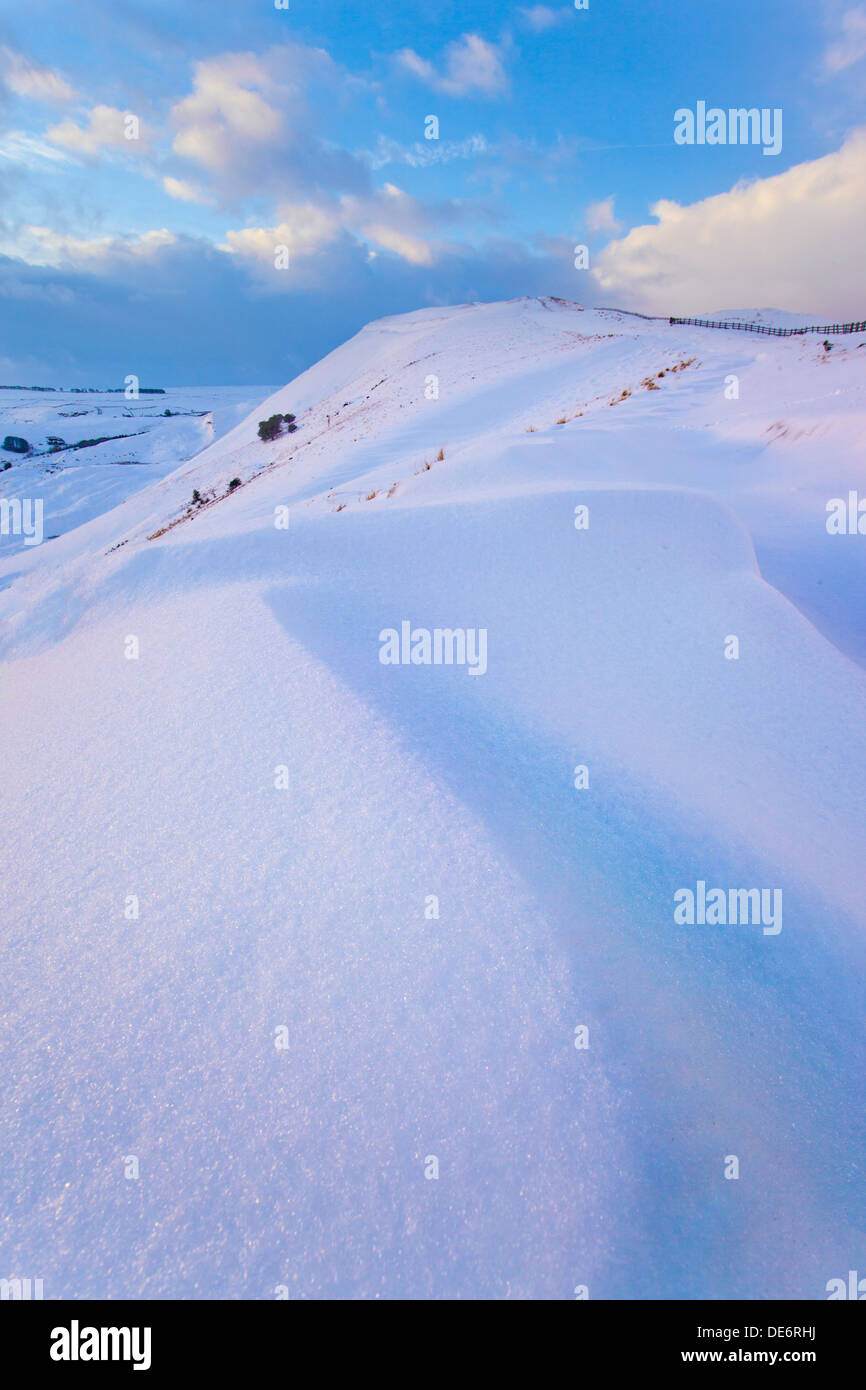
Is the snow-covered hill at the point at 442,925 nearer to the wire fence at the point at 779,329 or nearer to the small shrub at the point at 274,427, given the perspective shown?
the wire fence at the point at 779,329

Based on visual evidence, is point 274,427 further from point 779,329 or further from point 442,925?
point 442,925

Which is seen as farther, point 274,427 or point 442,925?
point 274,427

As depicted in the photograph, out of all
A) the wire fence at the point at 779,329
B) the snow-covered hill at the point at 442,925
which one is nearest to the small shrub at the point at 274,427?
the wire fence at the point at 779,329

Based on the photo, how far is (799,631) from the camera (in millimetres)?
3764

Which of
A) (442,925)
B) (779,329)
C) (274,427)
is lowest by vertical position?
(442,925)

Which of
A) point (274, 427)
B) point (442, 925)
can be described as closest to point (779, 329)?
point (274, 427)

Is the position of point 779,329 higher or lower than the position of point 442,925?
higher

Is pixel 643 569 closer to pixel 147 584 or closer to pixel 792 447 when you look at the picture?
pixel 147 584

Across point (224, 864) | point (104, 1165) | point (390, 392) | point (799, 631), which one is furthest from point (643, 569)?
point (390, 392)

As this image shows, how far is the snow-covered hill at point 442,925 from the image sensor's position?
1645mm

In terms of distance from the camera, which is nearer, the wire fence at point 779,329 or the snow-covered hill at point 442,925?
the snow-covered hill at point 442,925

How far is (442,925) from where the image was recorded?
217cm

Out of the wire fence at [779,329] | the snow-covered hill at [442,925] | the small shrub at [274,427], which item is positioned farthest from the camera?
the small shrub at [274,427]
